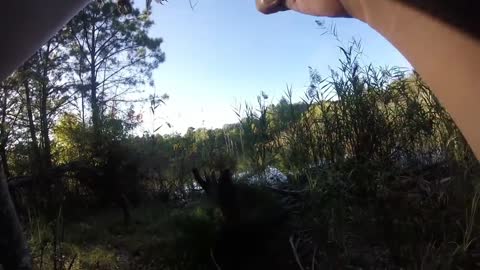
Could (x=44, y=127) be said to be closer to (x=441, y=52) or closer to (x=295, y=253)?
(x=295, y=253)

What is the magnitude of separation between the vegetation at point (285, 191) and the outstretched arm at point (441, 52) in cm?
163

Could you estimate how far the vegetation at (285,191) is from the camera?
2666 mm

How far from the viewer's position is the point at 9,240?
7.04ft

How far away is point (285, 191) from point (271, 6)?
8.05 ft

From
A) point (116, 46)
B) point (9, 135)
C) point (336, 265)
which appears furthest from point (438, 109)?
point (116, 46)

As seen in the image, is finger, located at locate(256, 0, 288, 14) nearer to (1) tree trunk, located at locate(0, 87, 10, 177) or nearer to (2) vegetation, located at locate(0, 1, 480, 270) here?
(2) vegetation, located at locate(0, 1, 480, 270)

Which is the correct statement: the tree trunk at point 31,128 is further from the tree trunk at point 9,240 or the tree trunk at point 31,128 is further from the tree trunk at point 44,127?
the tree trunk at point 9,240

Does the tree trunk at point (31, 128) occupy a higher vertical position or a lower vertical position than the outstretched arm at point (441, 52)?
higher

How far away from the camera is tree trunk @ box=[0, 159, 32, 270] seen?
2119 mm

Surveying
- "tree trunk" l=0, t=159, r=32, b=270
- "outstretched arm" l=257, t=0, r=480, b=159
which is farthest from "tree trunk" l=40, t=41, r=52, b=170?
"outstretched arm" l=257, t=0, r=480, b=159

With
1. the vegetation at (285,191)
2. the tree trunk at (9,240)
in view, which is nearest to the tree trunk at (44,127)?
the vegetation at (285,191)

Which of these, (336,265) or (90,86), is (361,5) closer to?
(336,265)

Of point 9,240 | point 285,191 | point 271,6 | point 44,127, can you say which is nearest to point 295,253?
point 285,191

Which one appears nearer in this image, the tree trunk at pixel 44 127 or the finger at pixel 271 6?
the finger at pixel 271 6
